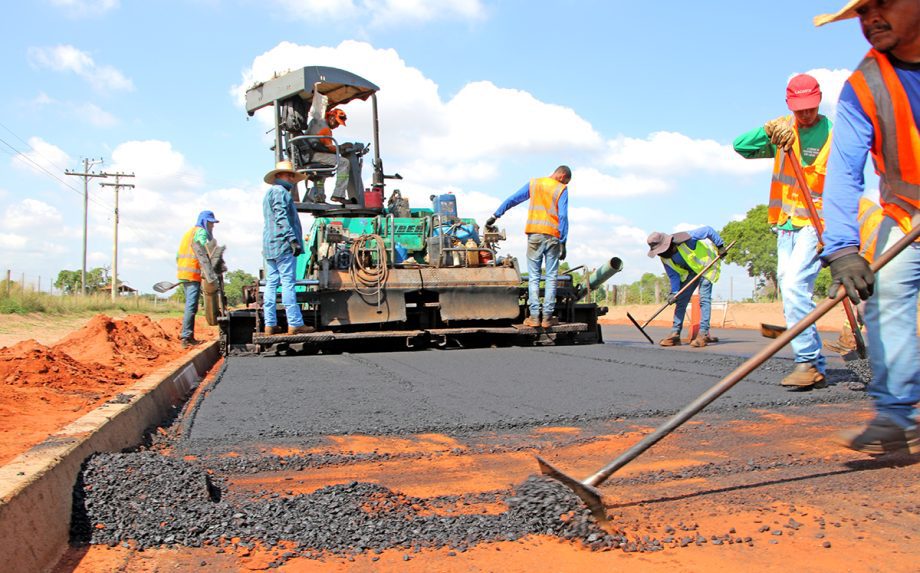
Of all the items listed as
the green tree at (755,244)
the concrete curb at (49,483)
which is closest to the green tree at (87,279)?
the green tree at (755,244)

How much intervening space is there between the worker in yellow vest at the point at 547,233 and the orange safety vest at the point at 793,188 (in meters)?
3.54

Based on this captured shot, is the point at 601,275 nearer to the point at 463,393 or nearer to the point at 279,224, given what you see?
the point at 279,224

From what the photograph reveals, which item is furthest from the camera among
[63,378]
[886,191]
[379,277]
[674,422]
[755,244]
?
[755,244]

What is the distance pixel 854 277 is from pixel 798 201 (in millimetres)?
2350

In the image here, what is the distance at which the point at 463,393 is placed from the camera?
186 inches

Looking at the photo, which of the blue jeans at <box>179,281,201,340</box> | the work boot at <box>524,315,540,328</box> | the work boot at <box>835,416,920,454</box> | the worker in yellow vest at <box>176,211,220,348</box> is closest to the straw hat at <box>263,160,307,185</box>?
the worker in yellow vest at <box>176,211,220,348</box>

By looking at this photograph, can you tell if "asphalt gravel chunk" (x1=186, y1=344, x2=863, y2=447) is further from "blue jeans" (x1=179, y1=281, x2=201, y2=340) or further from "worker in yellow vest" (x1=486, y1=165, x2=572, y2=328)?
"blue jeans" (x1=179, y1=281, x2=201, y2=340)

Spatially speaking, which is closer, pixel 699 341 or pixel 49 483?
pixel 49 483

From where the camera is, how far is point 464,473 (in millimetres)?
2811

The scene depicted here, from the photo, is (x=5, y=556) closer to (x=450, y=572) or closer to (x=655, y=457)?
(x=450, y=572)

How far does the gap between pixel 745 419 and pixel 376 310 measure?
16.7ft

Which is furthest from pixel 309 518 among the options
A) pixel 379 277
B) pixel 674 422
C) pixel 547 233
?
pixel 547 233

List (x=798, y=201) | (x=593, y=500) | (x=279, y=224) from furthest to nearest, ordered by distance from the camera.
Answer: (x=279, y=224) < (x=798, y=201) < (x=593, y=500)

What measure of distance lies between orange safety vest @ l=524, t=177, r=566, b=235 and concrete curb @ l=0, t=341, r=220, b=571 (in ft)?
18.0
